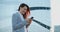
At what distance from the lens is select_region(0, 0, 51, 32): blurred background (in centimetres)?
187

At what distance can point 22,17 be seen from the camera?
188 centimetres

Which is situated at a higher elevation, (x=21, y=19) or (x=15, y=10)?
(x=15, y=10)

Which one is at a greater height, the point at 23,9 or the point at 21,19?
the point at 23,9

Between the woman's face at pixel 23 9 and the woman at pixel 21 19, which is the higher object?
the woman's face at pixel 23 9

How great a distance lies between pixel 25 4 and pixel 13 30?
35 centimetres

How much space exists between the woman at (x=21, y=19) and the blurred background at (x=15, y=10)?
0.05m

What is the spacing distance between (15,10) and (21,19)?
5.3 inches

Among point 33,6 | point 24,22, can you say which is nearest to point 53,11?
point 33,6

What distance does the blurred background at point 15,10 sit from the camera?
1.87 meters

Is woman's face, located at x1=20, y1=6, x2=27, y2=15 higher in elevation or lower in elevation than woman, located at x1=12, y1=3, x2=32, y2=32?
higher

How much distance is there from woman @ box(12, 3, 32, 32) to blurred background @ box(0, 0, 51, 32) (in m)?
0.05

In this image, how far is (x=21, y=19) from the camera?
6.11 ft

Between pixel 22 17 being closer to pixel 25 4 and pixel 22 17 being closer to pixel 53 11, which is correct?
pixel 25 4

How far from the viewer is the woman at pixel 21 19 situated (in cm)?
185
